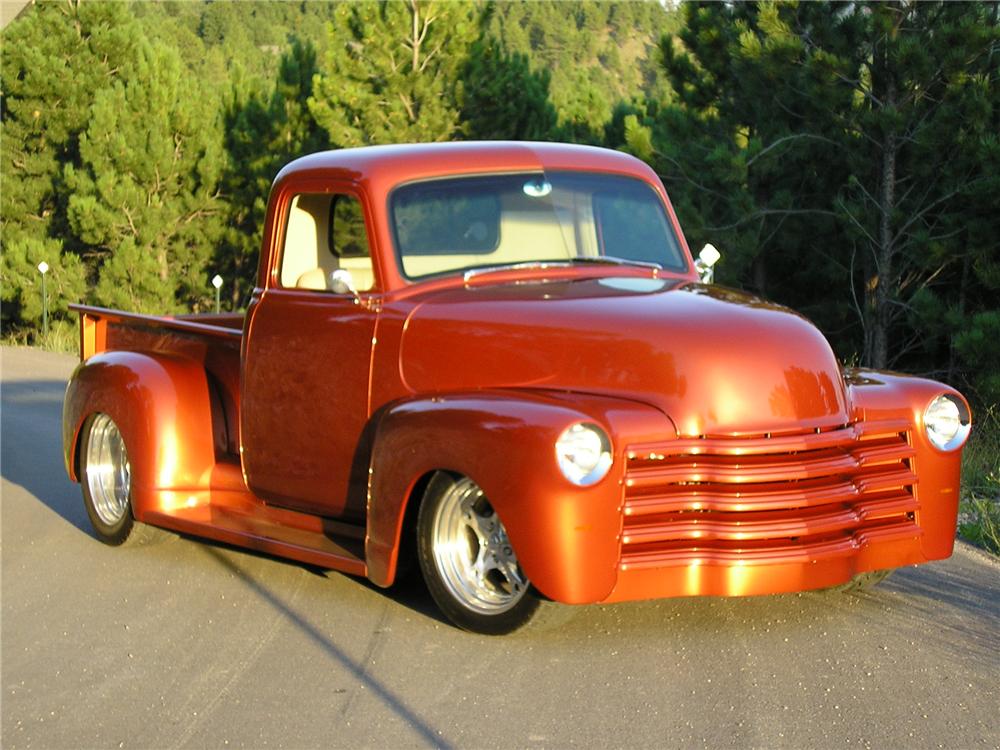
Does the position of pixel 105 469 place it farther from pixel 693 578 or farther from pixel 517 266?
pixel 693 578

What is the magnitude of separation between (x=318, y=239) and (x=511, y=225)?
114 centimetres

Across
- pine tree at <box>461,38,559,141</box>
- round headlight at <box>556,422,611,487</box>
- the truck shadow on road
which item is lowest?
the truck shadow on road

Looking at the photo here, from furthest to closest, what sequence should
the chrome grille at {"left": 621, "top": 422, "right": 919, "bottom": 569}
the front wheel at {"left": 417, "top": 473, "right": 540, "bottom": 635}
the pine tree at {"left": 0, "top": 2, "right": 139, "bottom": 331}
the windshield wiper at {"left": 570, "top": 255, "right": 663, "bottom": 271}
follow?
1. the pine tree at {"left": 0, "top": 2, "right": 139, "bottom": 331}
2. the windshield wiper at {"left": 570, "top": 255, "right": 663, "bottom": 271}
3. the front wheel at {"left": 417, "top": 473, "right": 540, "bottom": 635}
4. the chrome grille at {"left": 621, "top": 422, "right": 919, "bottom": 569}

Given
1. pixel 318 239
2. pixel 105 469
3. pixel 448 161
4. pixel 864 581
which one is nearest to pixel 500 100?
pixel 105 469

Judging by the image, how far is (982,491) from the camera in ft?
32.5

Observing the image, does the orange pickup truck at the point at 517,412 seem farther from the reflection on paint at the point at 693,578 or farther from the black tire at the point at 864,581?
the black tire at the point at 864,581

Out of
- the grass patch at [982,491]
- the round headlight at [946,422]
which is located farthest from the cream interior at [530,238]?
the grass patch at [982,491]

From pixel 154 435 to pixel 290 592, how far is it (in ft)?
4.44

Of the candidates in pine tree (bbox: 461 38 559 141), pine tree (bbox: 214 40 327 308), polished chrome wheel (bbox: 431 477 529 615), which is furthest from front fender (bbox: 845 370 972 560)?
pine tree (bbox: 214 40 327 308)

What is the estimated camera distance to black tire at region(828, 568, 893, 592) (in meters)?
6.48

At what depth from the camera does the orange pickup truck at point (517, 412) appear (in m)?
5.52

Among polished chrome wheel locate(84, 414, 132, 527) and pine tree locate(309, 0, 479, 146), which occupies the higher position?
pine tree locate(309, 0, 479, 146)

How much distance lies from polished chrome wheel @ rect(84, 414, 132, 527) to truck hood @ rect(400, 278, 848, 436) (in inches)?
96.6

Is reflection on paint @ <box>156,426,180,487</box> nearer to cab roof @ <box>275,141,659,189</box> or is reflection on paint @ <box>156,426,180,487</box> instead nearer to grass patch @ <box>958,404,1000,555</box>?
cab roof @ <box>275,141,659,189</box>
